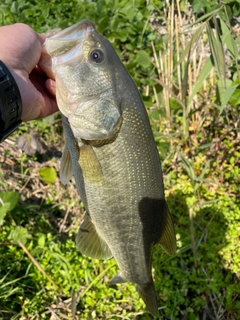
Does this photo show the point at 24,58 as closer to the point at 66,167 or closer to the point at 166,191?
the point at 66,167

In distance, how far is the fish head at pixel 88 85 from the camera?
152 cm

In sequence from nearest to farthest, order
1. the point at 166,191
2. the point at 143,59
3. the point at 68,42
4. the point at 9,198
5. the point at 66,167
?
the point at 68,42, the point at 66,167, the point at 9,198, the point at 166,191, the point at 143,59

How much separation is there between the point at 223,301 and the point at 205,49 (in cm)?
239

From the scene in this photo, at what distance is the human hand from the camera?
165 centimetres

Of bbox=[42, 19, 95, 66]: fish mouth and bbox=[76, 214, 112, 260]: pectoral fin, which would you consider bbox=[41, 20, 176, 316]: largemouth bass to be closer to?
bbox=[42, 19, 95, 66]: fish mouth

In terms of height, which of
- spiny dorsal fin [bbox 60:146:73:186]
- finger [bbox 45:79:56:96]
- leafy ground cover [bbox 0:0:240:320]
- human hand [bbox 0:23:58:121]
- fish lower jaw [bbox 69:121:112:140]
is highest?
human hand [bbox 0:23:58:121]

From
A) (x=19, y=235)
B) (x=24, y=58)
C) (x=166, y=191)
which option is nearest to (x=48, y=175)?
(x=19, y=235)

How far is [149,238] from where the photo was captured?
5.97 feet

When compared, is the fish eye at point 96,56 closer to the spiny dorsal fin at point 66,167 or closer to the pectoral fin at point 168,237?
the spiny dorsal fin at point 66,167

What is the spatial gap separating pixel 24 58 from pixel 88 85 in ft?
1.16

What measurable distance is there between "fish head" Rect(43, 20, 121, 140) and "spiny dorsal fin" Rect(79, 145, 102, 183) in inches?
2.4

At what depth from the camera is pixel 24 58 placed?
1.67 meters

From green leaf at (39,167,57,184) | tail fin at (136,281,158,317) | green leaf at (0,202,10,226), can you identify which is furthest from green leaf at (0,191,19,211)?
tail fin at (136,281,158,317)

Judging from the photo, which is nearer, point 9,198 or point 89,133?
point 89,133
